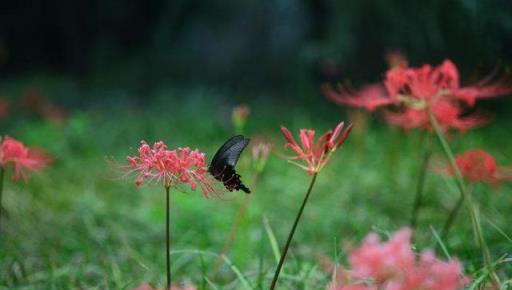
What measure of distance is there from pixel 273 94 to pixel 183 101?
1.04 meters

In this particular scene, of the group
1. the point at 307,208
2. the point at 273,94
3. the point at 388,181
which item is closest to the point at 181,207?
the point at 307,208

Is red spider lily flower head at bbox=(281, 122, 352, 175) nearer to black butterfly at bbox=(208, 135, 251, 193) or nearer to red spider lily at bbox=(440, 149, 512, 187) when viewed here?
black butterfly at bbox=(208, 135, 251, 193)

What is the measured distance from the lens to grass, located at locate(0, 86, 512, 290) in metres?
1.81

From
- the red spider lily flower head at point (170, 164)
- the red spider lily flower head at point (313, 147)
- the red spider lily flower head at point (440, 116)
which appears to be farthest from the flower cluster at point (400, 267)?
the red spider lily flower head at point (440, 116)

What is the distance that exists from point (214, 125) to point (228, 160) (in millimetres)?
3771

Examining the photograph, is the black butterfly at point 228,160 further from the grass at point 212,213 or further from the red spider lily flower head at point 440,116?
the red spider lily flower head at point 440,116

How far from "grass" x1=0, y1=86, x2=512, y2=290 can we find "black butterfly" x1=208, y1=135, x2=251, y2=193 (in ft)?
0.53

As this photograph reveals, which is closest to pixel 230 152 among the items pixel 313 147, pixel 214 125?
pixel 313 147

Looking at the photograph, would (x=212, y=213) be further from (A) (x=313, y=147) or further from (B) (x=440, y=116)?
(A) (x=313, y=147)

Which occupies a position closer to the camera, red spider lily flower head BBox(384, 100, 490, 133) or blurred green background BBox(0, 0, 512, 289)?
red spider lily flower head BBox(384, 100, 490, 133)

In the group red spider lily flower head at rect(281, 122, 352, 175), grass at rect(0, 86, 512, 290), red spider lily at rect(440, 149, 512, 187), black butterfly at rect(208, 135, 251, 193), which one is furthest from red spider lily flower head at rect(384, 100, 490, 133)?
black butterfly at rect(208, 135, 251, 193)

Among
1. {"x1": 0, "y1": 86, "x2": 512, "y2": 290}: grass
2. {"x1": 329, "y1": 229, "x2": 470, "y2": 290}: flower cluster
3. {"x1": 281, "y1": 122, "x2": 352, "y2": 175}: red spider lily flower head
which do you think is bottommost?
{"x1": 329, "y1": 229, "x2": 470, "y2": 290}: flower cluster

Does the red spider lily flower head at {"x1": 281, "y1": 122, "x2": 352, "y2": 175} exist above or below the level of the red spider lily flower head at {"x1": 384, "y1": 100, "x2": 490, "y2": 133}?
below

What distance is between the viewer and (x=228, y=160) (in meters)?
1.10
